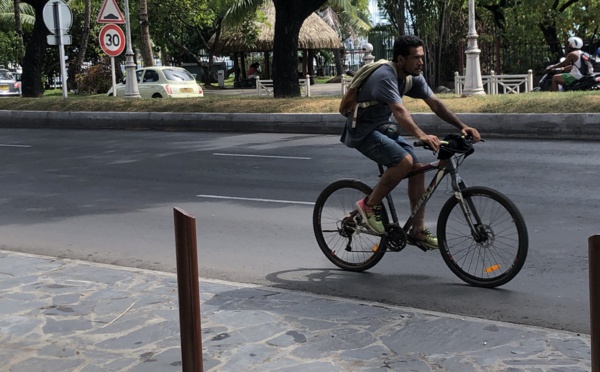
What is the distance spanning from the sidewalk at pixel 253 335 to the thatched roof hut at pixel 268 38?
32.8 m

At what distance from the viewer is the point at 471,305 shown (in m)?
5.37

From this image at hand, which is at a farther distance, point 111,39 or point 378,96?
point 111,39

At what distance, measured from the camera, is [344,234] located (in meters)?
6.31

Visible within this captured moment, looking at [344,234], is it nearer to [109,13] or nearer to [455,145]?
[455,145]

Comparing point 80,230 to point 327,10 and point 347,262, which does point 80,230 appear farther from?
point 327,10

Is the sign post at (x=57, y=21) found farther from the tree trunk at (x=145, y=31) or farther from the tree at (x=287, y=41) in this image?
the tree at (x=287, y=41)

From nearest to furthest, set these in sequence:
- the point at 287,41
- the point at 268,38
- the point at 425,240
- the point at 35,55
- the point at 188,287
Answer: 1. the point at 188,287
2. the point at 425,240
3. the point at 287,41
4. the point at 35,55
5. the point at 268,38

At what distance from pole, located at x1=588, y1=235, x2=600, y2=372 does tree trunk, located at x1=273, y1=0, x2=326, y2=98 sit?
58.7ft

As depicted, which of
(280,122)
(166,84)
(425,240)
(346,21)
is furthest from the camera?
(346,21)

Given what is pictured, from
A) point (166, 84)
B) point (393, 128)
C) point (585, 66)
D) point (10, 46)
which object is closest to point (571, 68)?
point (585, 66)

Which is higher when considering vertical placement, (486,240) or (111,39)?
(111,39)

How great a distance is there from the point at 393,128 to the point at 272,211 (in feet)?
9.77

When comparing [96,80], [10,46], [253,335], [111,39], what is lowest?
[253,335]

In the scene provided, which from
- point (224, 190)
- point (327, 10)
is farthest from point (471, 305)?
point (327, 10)
